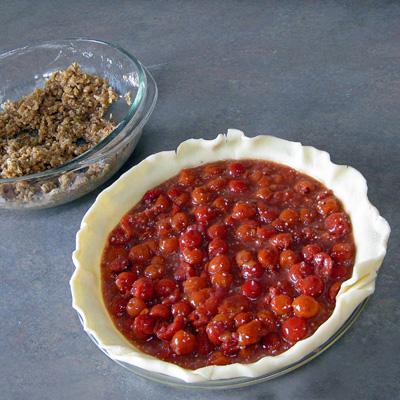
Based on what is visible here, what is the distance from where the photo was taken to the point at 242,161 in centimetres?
179

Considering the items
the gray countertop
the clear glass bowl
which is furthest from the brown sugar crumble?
the gray countertop

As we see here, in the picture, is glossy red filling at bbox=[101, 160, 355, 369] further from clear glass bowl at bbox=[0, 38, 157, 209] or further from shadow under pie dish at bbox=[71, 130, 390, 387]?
clear glass bowl at bbox=[0, 38, 157, 209]

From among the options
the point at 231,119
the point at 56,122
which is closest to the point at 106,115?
the point at 56,122

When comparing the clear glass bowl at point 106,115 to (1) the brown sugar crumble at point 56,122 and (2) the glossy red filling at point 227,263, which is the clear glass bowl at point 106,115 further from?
(2) the glossy red filling at point 227,263

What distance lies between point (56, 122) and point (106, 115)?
21 centimetres

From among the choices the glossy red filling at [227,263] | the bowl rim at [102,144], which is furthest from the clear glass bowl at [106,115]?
the glossy red filling at [227,263]

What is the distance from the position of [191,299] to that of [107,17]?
7.20 feet

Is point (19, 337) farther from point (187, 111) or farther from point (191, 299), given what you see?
point (187, 111)

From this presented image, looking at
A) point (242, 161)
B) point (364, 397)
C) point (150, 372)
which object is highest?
point (242, 161)

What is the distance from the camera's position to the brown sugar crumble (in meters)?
1.89

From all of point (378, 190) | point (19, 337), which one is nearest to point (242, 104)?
point (378, 190)

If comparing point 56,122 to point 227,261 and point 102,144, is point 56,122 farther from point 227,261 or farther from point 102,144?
point 227,261

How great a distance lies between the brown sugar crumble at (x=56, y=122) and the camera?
1.89 meters

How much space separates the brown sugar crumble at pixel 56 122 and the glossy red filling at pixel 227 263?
1.46ft
